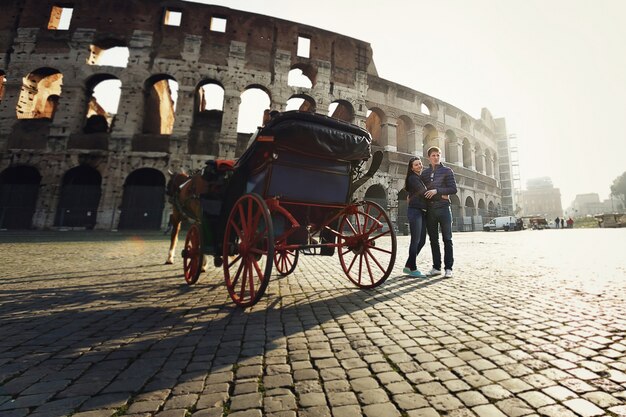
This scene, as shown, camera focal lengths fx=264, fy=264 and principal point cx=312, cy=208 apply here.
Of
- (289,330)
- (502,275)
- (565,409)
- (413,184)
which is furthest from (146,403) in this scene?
(502,275)

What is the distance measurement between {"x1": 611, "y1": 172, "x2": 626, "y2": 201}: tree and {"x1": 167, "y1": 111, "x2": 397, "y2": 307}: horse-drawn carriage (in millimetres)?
82050

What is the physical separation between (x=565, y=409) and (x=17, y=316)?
3622 mm

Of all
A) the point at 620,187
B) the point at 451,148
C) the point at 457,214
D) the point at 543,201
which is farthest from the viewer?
the point at 543,201

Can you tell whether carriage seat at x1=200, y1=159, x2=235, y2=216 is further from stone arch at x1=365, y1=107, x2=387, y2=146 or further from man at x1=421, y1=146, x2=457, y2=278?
stone arch at x1=365, y1=107, x2=387, y2=146

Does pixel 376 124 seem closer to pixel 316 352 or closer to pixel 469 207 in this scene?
pixel 469 207

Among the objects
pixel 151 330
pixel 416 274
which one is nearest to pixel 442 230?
pixel 416 274

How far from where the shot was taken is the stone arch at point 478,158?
2384cm

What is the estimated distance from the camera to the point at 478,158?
24109 mm

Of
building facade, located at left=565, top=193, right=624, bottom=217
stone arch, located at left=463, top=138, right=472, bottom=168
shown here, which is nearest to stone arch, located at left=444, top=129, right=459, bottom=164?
stone arch, located at left=463, top=138, right=472, bottom=168

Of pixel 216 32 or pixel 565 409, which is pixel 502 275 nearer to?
pixel 565 409

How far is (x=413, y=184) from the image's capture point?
13.7 ft

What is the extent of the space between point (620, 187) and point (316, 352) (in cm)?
8414

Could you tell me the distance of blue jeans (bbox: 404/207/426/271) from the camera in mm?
3984

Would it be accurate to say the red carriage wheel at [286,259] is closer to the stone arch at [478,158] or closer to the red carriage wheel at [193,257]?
the red carriage wheel at [193,257]
